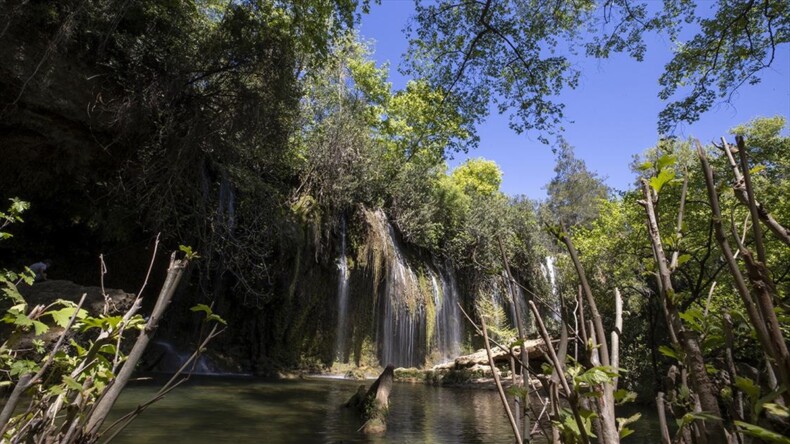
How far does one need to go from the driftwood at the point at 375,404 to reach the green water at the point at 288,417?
0.59ft

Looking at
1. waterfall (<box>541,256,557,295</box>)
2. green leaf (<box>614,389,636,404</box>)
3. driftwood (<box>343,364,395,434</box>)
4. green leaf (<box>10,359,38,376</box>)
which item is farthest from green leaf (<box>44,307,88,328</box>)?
waterfall (<box>541,256,557,295</box>)

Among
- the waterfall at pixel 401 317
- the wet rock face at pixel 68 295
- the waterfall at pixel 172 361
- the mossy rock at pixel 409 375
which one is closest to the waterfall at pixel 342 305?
the waterfall at pixel 401 317

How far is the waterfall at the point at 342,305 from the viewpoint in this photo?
16.8 meters

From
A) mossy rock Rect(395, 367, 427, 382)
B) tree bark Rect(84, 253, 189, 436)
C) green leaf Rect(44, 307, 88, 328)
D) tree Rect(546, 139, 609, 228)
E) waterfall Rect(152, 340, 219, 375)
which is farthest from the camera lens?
tree Rect(546, 139, 609, 228)

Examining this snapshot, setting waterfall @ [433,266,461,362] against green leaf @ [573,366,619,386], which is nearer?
green leaf @ [573,366,619,386]

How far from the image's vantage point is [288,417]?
7930 millimetres

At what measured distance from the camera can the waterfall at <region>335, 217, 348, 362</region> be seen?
16.8 metres

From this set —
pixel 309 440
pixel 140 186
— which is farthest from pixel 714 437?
pixel 140 186

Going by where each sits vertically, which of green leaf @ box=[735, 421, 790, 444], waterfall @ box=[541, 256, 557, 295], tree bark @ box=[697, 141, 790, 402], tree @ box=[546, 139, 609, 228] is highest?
tree @ box=[546, 139, 609, 228]

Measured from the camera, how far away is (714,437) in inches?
35.4

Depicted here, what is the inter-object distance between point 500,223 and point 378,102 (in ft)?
29.0

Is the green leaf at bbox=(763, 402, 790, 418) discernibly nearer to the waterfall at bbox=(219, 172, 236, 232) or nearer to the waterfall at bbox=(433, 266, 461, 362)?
the waterfall at bbox=(219, 172, 236, 232)

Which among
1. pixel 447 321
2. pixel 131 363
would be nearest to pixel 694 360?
pixel 131 363

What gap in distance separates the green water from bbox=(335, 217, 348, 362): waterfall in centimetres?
444
